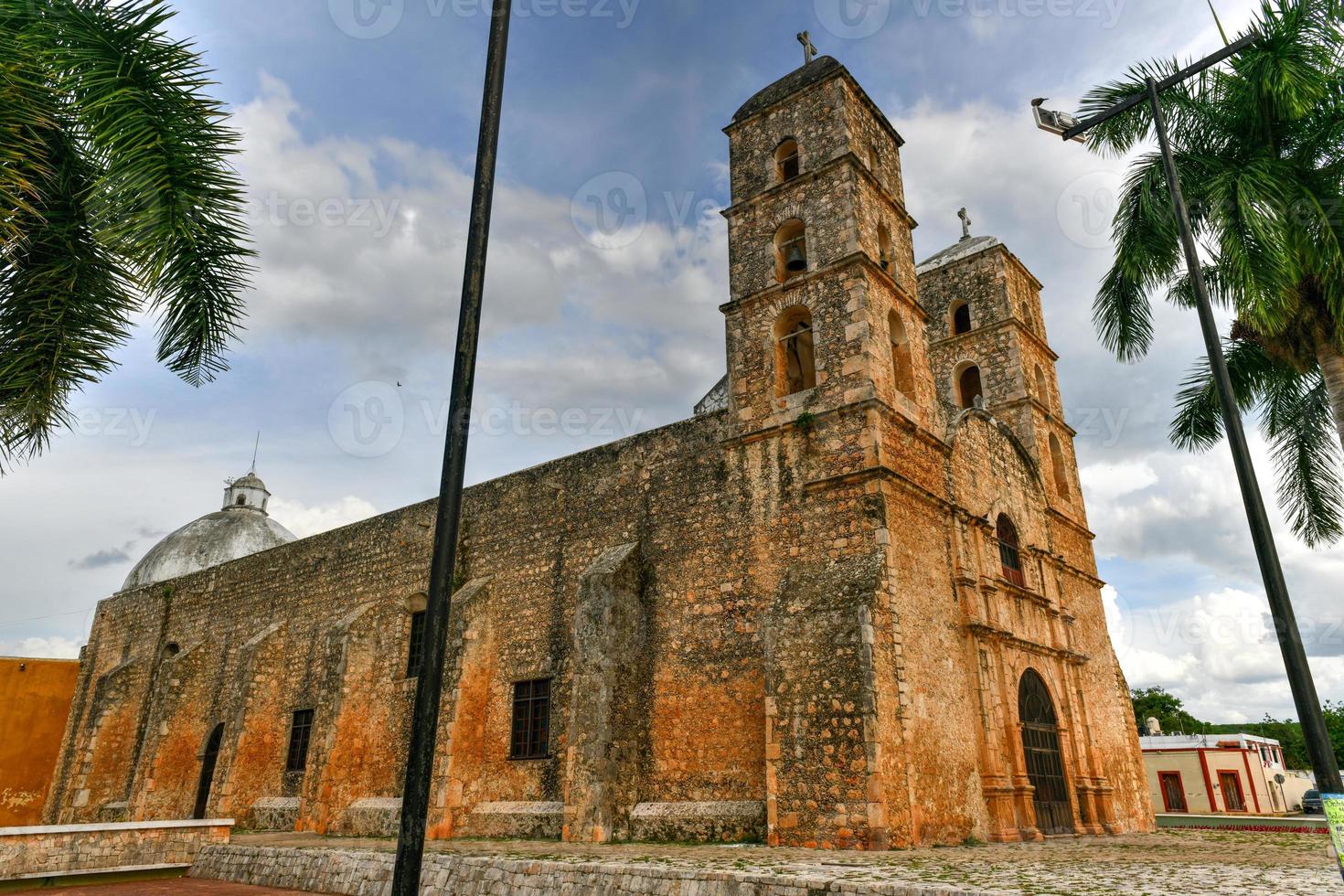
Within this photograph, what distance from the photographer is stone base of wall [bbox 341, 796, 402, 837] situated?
1441cm

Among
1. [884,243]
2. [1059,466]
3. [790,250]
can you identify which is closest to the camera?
[884,243]

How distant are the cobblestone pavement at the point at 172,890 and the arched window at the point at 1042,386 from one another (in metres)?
16.6

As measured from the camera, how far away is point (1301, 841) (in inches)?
476

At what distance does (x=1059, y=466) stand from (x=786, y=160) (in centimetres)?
921

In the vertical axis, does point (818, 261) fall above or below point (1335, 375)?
above

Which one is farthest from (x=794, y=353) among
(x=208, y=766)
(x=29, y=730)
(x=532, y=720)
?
(x=29, y=730)

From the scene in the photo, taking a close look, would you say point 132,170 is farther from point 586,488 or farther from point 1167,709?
point 1167,709

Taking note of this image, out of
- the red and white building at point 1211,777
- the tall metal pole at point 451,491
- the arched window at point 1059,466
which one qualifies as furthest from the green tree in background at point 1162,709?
the tall metal pole at point 451,491

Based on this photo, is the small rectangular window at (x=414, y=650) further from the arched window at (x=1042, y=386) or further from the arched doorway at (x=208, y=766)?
the arched window at (x=1042, y=386)

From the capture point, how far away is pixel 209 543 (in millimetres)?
31531

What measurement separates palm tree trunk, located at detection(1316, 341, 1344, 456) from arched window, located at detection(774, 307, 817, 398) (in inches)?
259

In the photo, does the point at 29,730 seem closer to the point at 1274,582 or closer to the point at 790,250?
the point at 790,250

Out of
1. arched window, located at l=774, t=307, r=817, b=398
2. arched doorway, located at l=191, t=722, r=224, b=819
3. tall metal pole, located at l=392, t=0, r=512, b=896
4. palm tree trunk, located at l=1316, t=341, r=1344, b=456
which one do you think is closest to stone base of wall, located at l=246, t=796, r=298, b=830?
arched doorway, located at l=191, t=722, r=224, b=819

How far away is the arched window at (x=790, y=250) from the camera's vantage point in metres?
13.8
